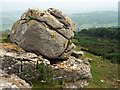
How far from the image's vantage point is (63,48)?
18000mm

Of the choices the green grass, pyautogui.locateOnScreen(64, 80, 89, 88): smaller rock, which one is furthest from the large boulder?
pyautogui.locateOnScreen(64, 80, 89, 88): smaller rock

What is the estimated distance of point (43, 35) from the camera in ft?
55.7

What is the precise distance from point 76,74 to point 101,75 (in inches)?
288

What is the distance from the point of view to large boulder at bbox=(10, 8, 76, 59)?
17000mm

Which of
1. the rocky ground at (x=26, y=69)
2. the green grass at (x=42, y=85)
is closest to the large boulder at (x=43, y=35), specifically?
the rocky ground at (x=26, y=69)

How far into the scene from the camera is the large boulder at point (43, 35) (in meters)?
17.0

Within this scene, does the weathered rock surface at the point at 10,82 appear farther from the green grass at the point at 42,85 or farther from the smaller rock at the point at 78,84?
the smaller rock at the point at 78,84

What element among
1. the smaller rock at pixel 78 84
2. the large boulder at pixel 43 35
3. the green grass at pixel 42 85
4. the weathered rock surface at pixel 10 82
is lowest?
the smaller rock at pixel 78 84

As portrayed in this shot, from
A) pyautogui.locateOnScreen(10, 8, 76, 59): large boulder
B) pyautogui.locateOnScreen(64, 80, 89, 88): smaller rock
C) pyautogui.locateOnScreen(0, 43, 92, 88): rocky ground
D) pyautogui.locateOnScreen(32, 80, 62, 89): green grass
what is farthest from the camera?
pyautogui.locateOnScreen(10, 8, 76, 59): large boulder

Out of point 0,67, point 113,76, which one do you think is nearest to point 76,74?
point 113,76

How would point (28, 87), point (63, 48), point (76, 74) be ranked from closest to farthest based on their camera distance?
point (28, 87) < point (76, 74) < point (63, 48)

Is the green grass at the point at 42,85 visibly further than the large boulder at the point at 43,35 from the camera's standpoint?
No

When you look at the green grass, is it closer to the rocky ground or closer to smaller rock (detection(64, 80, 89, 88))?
the rocky ground

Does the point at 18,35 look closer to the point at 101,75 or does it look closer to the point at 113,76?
the point at 101,75
